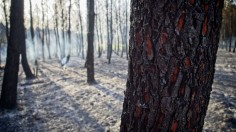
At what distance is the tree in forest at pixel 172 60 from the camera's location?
112 centimetres

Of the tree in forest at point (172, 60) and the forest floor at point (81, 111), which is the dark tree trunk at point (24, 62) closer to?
the forest floor at point (81, 111)

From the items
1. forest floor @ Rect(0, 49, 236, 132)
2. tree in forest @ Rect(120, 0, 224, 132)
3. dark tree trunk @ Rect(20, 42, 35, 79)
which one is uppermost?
tree in forest @ Rect(120, 0, 224, 132)

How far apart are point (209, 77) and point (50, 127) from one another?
18.2 ft

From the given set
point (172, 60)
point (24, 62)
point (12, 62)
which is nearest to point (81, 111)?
point (12, 62)

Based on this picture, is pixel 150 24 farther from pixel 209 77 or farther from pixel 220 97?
pixel 220 97

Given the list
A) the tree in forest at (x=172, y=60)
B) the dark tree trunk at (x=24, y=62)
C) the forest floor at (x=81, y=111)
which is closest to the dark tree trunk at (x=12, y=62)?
the forest floor at (x=81, y=111)

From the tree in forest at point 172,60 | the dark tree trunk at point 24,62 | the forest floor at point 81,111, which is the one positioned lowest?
the forest floor at point 81,111

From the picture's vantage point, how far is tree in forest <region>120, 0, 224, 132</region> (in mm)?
1116

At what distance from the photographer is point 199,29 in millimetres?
1117

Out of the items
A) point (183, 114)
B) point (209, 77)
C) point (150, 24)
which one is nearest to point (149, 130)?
point (183, 114)

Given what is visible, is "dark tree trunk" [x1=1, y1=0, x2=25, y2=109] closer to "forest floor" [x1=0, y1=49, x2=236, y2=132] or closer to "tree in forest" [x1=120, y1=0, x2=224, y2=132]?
"forest floor" [x1=0, y1=49, x2=236, y2=132]

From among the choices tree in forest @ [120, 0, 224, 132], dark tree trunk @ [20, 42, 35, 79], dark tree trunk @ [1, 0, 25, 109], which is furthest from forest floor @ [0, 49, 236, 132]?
tree in forest @ [120, 0, 224, 132]

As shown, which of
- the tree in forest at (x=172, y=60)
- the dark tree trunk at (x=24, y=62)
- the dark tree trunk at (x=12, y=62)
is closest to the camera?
Answer: the tree in forest at (x=172, y=60)

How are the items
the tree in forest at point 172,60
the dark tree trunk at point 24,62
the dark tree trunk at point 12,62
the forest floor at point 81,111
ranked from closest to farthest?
the tree in forest at point 172,60
the forest floor at point 81,111
the dark tree trunk at point 12,62
the dark tree trunk at point 24,62
